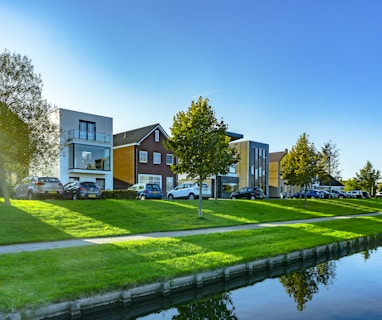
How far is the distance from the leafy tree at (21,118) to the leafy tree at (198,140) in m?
6.55

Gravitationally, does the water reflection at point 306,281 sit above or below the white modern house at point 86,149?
below

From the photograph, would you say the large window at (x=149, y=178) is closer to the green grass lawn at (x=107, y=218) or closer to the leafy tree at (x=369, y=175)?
the green grass lawn at (x=107, y=218)

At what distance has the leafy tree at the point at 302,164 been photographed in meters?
28.8

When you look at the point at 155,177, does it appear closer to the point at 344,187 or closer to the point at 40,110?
the point at 40,110

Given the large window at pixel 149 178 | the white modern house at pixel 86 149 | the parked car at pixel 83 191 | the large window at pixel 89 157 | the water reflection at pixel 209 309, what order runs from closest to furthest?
1. the water reflection at pixel 209 309
2. the parked car at pixel 83 191
3. the white modern house at pixel 86 149
4. the large window at pixel 89 157
5. the large window at pixel 149 178

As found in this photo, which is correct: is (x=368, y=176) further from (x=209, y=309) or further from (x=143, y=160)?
(x=209, y=309)

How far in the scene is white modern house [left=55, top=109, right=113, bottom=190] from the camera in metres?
33.4

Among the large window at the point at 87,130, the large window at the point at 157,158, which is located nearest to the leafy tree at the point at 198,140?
the large window at the point at 87,130

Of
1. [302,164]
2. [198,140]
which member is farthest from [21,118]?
[302,164]

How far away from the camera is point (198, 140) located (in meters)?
17.8

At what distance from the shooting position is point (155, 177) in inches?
1535

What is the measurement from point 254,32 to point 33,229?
13513 millimetres

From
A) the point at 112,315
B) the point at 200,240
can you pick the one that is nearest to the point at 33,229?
the point at 200,240

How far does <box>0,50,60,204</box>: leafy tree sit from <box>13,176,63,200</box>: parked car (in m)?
3.68
